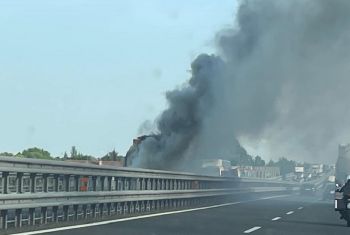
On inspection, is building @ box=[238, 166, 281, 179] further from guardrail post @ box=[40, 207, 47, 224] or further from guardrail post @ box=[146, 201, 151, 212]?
guardrail post @ box=[40, 207, 47, 224]

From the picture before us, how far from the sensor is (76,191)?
16.6 metres

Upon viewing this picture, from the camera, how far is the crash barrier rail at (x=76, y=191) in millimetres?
13406

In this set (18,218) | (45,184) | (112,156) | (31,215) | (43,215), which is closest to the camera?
(18,218)

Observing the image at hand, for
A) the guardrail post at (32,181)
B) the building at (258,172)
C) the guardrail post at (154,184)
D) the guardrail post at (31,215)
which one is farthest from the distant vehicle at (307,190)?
the guardrail post at (32,181)

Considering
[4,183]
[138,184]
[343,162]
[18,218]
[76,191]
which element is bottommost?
[18,218]

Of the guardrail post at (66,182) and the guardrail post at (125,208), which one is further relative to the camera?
the guardrail post at (125,208)

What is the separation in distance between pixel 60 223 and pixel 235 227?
4143mm

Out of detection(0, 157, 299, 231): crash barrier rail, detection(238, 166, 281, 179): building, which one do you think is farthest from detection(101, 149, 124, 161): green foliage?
detection(238, 166, 281, 179): building

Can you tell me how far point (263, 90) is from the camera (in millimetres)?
47906

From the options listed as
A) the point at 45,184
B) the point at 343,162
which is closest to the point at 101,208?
the point at 45,184

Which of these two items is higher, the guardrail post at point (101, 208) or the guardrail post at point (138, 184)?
the guardrail post at point (138, 184)

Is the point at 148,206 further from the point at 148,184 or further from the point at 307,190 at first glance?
the point at 307,190

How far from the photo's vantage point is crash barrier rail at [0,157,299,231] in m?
13.4

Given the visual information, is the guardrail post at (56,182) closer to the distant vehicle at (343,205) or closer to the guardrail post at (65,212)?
the guardrail post at (65,212)
